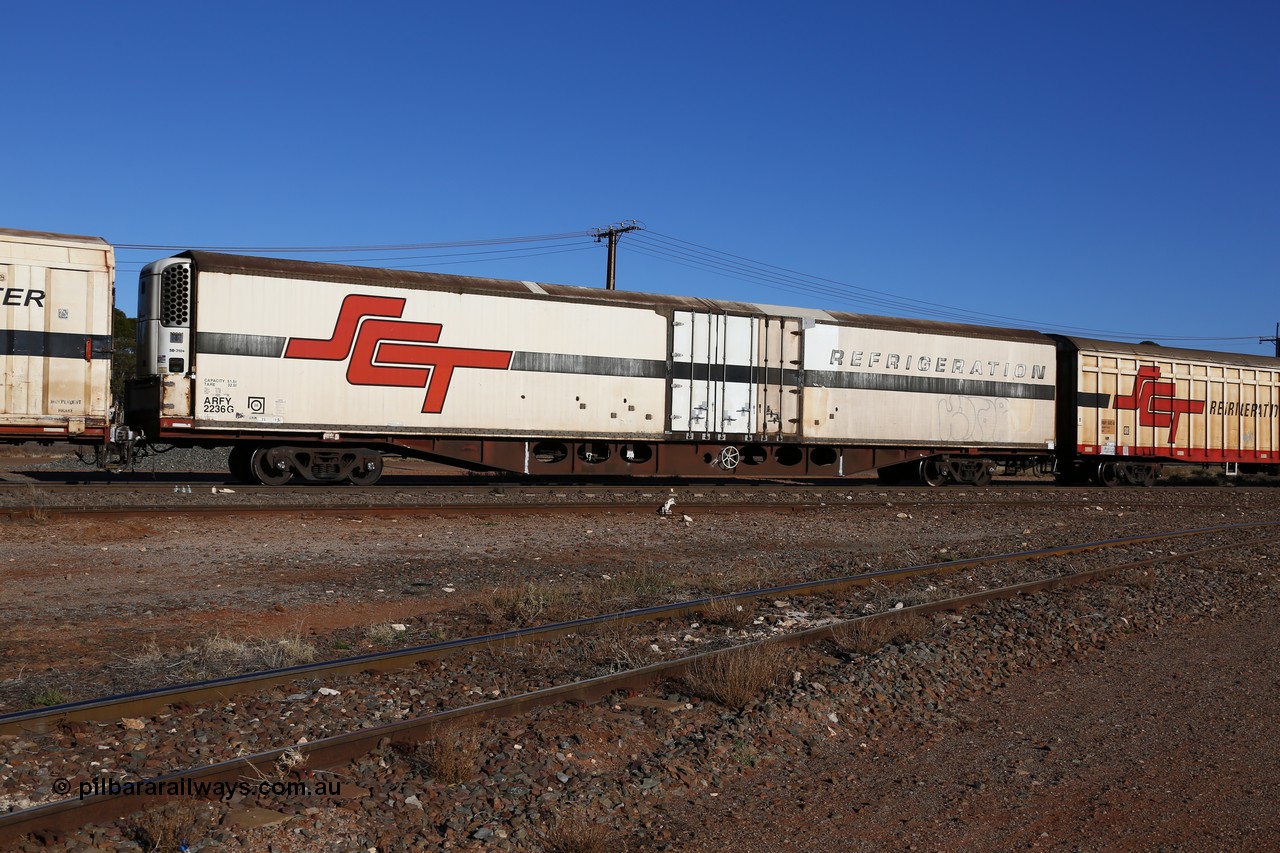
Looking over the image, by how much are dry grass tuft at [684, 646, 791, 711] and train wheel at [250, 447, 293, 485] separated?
1230cm

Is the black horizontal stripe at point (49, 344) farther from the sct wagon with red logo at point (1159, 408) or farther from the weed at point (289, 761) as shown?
the sct wagon with red logo at point (1159, 408)

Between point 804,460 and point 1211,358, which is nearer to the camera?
point 804,460

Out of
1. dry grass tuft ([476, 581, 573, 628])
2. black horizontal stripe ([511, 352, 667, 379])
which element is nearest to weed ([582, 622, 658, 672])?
dry grass tuft ([476, 581, 573, 628])

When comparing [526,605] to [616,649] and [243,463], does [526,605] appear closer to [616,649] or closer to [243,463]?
[616,649]

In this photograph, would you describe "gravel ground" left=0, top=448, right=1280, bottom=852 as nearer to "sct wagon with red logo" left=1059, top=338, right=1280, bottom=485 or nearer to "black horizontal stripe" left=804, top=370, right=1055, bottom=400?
"black horizontal stripe" left=804, top=370, right=1055, bottom=400

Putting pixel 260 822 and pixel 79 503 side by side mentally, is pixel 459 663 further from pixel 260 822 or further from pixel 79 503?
pixel 79 503

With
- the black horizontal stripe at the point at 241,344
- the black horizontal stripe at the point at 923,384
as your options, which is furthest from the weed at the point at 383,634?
the black horizontal stripe at the point at 923,384

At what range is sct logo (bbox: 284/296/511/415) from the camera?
1658cm

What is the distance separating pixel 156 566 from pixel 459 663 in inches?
210

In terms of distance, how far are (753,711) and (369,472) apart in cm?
1323

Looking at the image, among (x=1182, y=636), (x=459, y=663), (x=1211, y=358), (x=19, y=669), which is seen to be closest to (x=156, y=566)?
(x=19, y=669)

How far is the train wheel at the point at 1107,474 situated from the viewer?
997 inches

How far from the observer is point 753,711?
5.77 m

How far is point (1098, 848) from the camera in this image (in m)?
4.25
